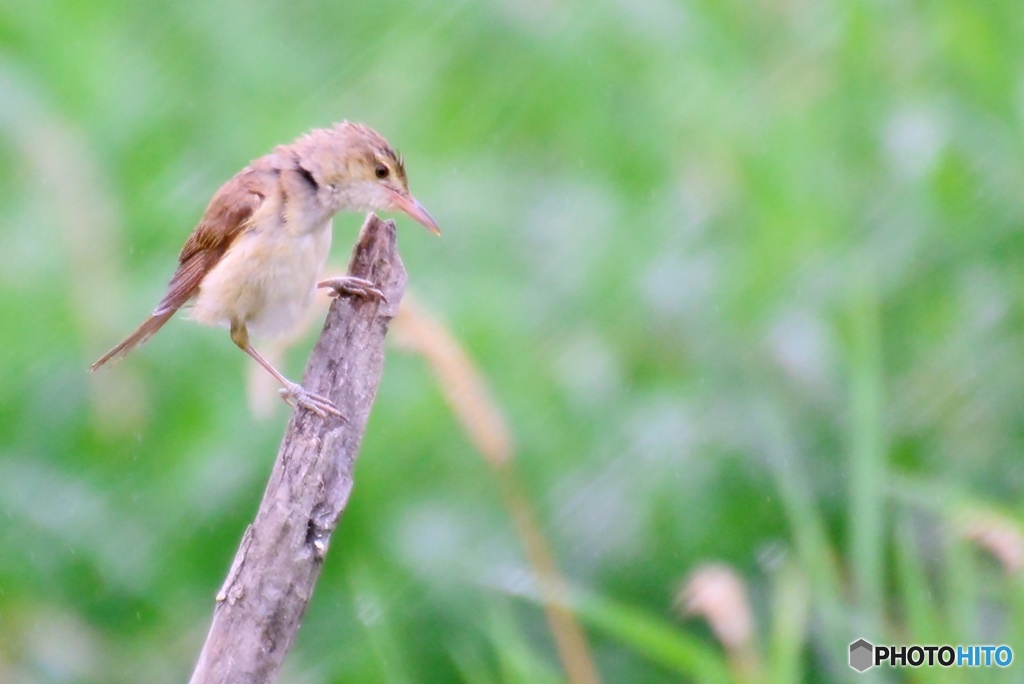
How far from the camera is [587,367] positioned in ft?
17.9

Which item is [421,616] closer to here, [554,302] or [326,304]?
[326,304]

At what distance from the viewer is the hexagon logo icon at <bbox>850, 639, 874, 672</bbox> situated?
12.7ft

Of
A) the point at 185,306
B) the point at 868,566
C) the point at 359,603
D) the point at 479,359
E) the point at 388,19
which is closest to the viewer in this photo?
the point at 868,566

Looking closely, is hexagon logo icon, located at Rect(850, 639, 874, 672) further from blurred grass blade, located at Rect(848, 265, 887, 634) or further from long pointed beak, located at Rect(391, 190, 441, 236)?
long pointed beak, located at Rect(391, 190, 441, 236)

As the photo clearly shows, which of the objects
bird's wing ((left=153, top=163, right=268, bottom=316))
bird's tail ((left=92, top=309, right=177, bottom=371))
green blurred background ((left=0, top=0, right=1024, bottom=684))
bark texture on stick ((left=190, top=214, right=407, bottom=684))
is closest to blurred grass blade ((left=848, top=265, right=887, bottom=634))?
green blurred background ((left=0, top=0, right=1024, bottom=684))

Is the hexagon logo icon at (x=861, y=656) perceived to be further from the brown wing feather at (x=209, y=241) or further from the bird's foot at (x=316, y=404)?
the brown wing feather at (x=209, y=241)

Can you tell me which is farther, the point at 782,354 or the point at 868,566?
the point at 782,354

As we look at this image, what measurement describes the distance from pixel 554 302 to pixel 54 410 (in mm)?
1827

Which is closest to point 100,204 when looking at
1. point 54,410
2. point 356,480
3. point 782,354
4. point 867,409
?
point 54,410

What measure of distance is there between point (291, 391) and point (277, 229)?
824mm

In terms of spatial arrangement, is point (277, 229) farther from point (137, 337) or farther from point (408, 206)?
point (137, 337)

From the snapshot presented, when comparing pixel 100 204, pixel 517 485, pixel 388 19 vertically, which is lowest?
pixel 517 485

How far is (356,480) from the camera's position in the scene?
16.4 feet

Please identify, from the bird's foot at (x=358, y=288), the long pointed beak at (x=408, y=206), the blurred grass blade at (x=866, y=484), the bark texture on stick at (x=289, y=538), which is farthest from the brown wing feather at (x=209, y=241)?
the blurred grass blade at (x=866, y=484)
